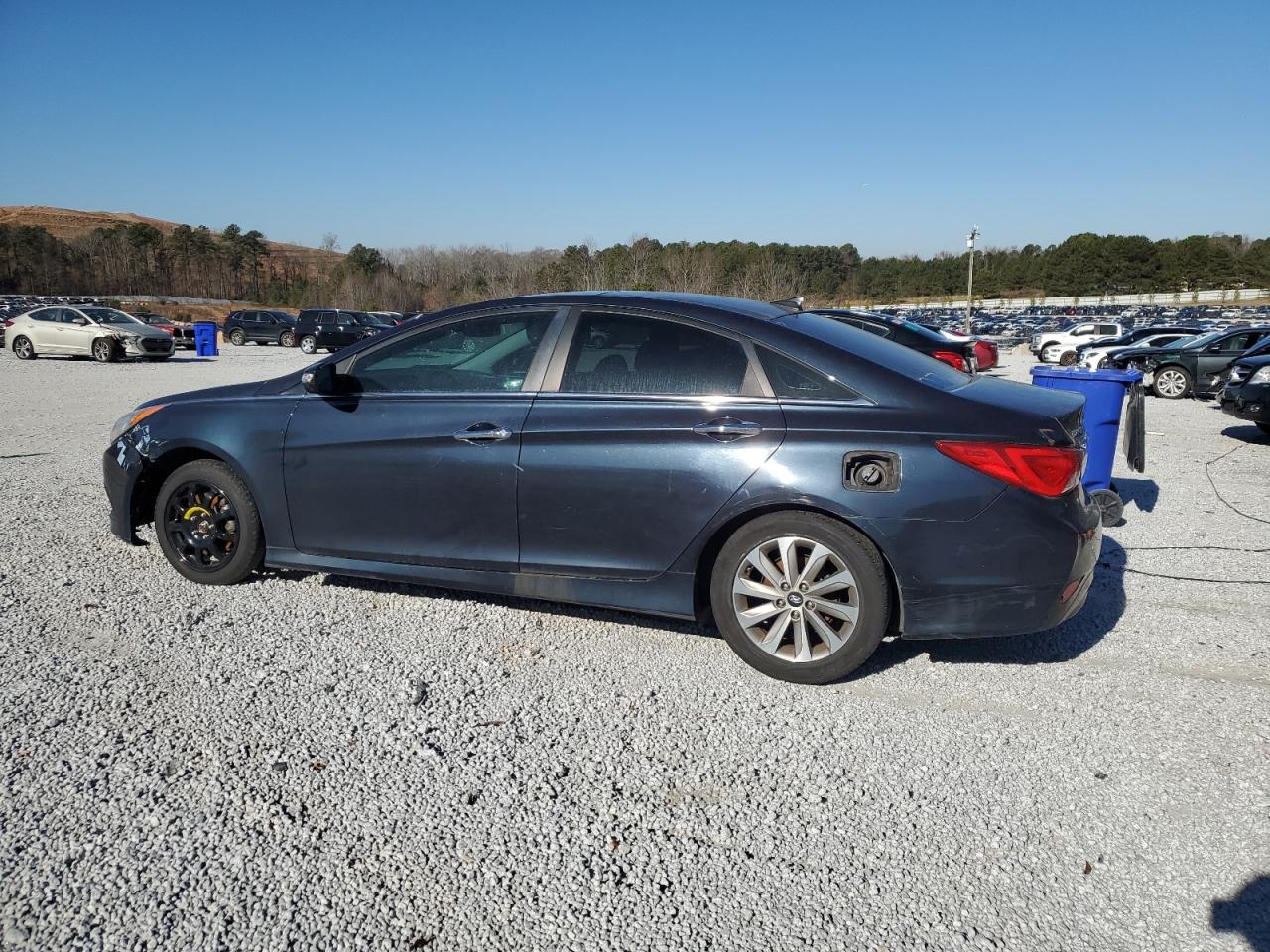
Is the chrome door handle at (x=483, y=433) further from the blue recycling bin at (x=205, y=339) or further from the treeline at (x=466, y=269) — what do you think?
the treeline at (x=466, y=269)

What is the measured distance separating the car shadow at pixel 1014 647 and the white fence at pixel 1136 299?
9803 cm

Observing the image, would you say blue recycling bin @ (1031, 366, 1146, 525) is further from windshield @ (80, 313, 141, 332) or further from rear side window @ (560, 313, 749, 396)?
windshield @ (80, 313, 141, 332)

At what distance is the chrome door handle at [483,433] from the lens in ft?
13.3

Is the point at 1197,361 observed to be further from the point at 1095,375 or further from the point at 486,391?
the point at 486,391

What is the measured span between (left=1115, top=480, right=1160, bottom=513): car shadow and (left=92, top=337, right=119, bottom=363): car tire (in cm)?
2571

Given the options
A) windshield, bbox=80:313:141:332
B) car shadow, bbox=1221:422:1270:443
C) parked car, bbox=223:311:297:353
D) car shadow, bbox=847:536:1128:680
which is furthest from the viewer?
parked car, bbox=223:311:297:353

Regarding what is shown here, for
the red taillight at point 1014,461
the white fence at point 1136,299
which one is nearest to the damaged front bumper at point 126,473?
the red taillight at point 1014,461

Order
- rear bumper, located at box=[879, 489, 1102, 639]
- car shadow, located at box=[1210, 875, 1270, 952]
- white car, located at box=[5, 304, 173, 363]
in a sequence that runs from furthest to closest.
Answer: white car, located at box=[5, 304, 173, 363], rear bumper, located at box=[879, 489, 1102, 639], car shadow, located at box=[1210, 875, 1270, 952]

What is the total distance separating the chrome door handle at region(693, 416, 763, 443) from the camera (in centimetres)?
364

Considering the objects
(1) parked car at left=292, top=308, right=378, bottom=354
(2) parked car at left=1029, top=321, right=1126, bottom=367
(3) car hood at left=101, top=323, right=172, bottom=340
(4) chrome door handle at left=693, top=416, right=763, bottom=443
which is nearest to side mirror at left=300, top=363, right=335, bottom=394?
(4) chrome door handle at left=693, top=416, right=763, bottom=443

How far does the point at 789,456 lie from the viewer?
3.56 metres

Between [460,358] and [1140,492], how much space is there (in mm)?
6329

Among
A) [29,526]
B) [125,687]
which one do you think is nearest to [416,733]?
[125,687]

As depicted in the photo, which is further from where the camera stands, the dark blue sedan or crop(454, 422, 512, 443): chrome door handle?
crop(454, 422, 512, 443): chrome door handle
